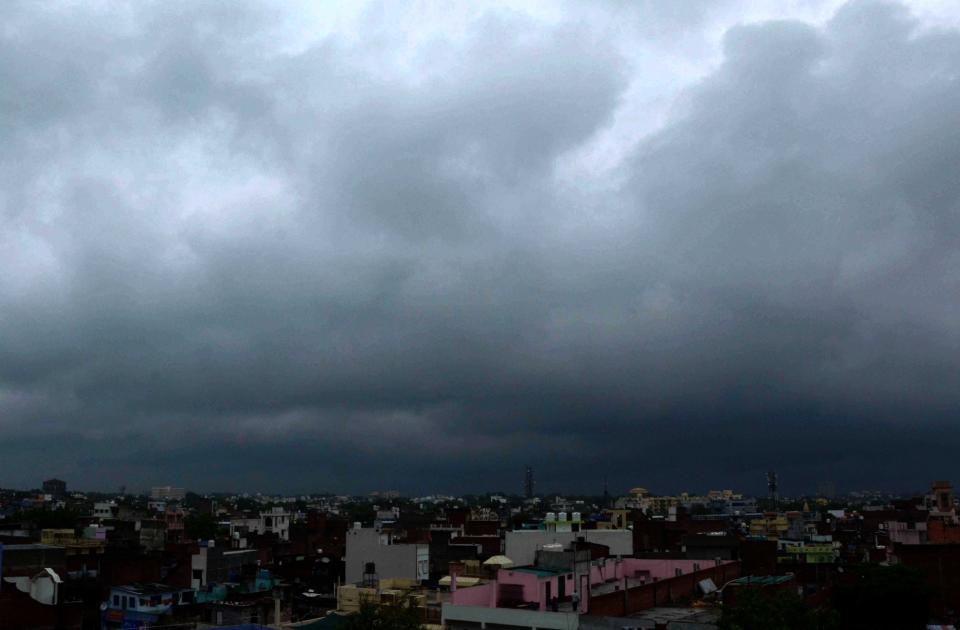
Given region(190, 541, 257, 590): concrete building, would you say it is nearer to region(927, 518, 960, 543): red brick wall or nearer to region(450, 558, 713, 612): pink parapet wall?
region(450, 558, 713, 612): pink parapet wall

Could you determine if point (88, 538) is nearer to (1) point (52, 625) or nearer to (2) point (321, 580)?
(2) point (321, 580)

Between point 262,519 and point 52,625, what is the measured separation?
326 ft

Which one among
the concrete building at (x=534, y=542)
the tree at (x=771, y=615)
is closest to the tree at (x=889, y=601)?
the concrete building at (x=534, y=542)

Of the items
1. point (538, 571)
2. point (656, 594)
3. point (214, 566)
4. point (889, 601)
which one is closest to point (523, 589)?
point (538, 571)

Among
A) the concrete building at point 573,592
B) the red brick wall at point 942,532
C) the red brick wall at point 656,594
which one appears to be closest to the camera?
the concrete building at point 573,592

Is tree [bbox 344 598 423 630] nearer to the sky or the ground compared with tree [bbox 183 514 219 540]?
nearer to the sky

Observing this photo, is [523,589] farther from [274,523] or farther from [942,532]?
[274,523]

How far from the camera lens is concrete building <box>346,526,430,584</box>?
76.8m

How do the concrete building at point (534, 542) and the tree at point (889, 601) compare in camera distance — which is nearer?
the tree at point (889, 601)

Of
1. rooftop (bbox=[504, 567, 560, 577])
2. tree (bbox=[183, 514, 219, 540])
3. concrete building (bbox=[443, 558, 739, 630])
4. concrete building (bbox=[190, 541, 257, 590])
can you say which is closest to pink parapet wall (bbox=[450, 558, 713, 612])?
concrete building (bbox=[443, 558, 739, 630])

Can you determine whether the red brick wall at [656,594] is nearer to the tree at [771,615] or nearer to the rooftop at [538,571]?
the rooftop at [538,571]

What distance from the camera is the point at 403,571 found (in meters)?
76.9

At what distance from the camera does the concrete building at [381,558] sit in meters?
76.8

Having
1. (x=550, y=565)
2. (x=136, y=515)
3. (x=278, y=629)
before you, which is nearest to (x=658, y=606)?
(x=550, y=565)
